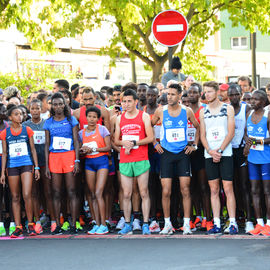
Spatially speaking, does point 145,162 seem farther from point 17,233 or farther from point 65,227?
point 17,233

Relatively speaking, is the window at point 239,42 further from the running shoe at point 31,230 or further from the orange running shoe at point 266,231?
the orange running shoe at point 266,231

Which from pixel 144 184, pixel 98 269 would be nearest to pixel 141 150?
pixel 144 184

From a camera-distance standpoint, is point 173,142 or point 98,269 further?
point 173,142

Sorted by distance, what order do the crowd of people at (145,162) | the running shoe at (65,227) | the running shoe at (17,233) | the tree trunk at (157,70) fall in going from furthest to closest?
1. the tree trunk at (157,70)
2. the running shoe at (65,227)
3. the running shoe at (17,233)
4. the crowd of people at (145,162)

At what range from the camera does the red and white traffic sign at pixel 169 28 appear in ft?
39.1

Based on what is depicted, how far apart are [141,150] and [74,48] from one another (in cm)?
2423

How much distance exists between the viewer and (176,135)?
9953mm

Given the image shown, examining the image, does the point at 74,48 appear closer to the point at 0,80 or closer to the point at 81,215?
the point at 0,80

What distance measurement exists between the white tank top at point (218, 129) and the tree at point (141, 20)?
761 cm

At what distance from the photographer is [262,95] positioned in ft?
32.1

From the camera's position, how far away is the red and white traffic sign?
39.1ft

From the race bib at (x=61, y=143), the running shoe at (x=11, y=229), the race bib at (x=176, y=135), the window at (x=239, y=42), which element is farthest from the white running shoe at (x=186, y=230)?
the window at (x=239, y=42)

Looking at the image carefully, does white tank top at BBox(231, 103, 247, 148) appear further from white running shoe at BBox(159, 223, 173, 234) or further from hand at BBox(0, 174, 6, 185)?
hand at BBox(0, 174, 6, 185)

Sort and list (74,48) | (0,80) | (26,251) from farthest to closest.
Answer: (74,48) → (0,80) → (26,251)
